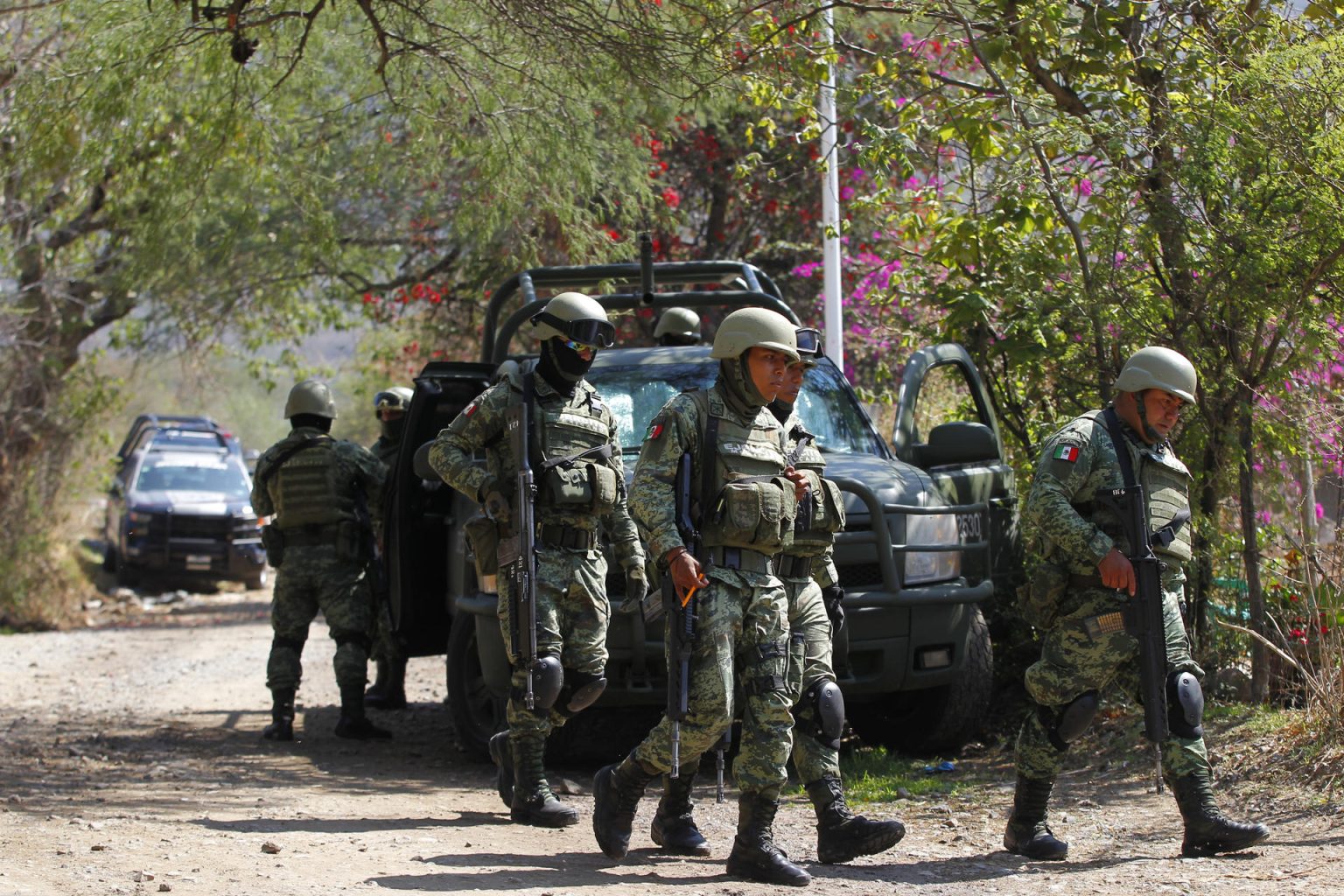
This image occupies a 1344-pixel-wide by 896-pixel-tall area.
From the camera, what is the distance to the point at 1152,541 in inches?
219

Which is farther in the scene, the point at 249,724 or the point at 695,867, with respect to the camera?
the point at 249,724

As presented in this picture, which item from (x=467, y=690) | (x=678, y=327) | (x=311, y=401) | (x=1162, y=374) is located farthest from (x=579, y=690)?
(x=311, y=401)

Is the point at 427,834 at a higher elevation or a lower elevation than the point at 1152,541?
lower

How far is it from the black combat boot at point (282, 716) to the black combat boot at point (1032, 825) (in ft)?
15.1

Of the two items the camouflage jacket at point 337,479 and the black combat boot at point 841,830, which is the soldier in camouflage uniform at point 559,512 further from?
the camouflage jacket at point 337,479

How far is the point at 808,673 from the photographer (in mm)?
5555

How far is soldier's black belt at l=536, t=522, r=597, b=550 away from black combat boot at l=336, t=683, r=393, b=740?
3.11 m

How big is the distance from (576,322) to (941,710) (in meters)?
2.62

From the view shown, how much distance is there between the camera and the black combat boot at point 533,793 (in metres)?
6.29

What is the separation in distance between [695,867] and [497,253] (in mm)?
6669

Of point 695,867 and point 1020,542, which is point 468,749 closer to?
point 695,867

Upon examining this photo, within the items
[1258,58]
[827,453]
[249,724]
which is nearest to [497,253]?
[249,724]

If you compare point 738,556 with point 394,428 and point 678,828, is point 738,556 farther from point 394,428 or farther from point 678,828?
point 394,428

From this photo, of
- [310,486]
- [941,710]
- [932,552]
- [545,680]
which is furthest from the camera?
[310,486]
